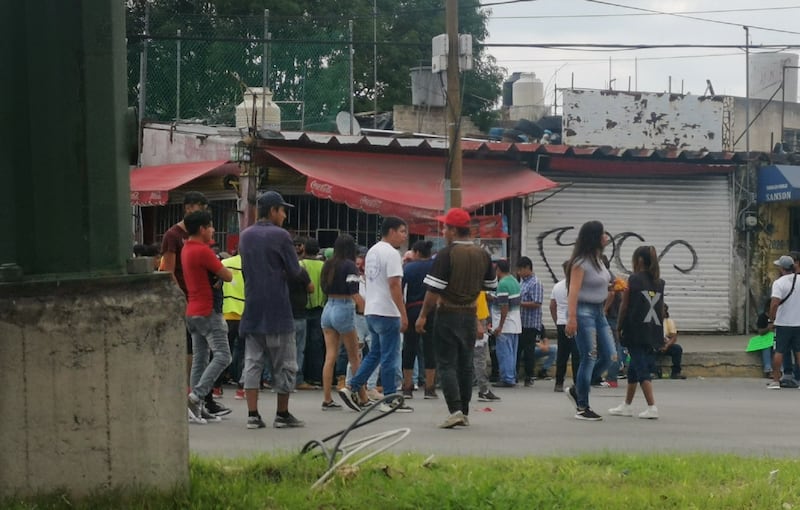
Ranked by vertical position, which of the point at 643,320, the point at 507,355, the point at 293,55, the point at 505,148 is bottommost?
the point at 507,355

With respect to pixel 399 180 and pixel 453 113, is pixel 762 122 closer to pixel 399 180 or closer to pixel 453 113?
pixel 399 180

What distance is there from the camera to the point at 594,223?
11.2 meters

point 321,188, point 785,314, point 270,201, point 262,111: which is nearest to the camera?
point 270,201

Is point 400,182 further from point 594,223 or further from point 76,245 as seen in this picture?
point 76,245

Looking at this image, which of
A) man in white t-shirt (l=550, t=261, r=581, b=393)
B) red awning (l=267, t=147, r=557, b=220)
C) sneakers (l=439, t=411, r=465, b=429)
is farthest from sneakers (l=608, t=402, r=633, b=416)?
red awning (l=267, t=147, r=557, b=220)

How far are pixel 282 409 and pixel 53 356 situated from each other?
457 cm

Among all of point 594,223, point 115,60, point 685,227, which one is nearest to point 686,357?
point 685,227

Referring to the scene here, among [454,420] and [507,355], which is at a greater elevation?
[454,420]

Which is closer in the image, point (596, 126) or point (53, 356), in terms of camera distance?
point (53, 356)

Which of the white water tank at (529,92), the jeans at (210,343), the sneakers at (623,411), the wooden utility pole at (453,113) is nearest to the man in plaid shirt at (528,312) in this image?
the wooden utility pole at (453,113)

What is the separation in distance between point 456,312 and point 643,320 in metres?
Answer: 2.09

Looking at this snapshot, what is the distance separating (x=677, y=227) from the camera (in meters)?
23.2

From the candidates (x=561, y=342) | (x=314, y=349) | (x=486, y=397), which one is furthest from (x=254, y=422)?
(x=561, y=342)

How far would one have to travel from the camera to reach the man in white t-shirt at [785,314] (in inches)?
650
